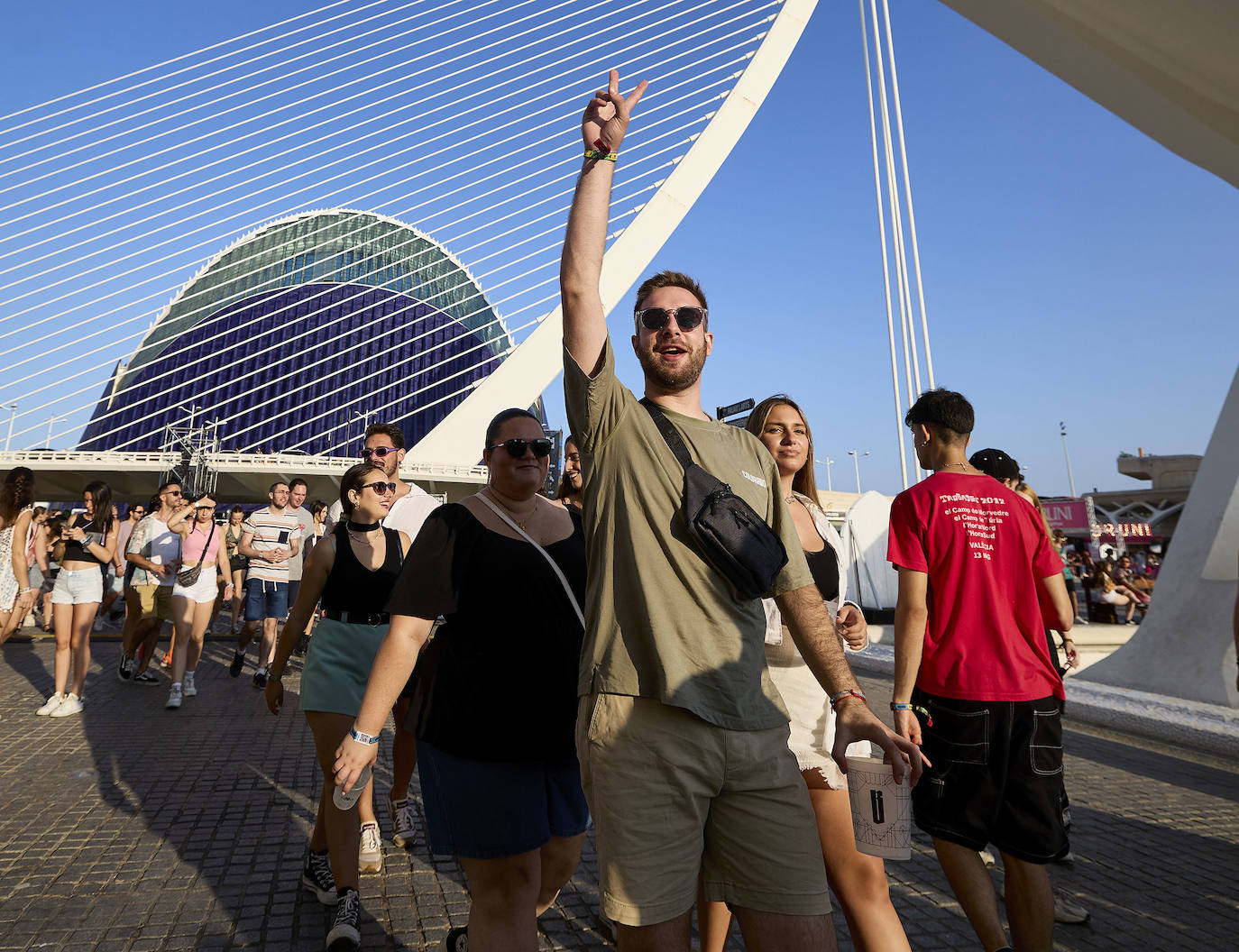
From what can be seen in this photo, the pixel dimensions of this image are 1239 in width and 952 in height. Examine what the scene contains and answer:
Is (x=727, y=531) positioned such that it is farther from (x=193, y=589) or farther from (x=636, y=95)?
(x=193, y=589)

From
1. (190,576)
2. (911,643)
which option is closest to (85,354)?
(190,576)

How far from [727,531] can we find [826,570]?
1024 millimetres

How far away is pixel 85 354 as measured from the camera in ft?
73.3

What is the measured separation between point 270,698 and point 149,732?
9.87ft

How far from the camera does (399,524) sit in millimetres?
3553

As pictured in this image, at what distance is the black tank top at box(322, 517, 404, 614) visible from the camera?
2.84m

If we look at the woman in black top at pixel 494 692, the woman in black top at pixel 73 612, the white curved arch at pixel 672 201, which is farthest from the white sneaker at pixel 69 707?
the white curved arch at pixel 672 201

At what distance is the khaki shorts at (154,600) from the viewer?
6664mm

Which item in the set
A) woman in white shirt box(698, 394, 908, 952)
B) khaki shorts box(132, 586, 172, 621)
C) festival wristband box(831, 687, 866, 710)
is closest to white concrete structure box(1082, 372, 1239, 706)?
woman in white shirt box(698, 394, 908, 952)

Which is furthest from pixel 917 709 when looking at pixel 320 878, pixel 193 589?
pixel 193 589

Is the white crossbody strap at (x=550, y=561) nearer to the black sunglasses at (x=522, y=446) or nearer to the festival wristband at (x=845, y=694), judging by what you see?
the black sunglasses at (x=522, y=446)

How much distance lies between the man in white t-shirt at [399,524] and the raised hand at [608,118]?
1956mm

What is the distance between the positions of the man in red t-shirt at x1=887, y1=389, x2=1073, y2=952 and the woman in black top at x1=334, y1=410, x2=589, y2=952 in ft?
3.17

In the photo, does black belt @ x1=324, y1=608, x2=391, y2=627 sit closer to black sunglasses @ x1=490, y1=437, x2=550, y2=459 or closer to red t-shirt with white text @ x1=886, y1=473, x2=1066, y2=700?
black sunglasses @ x1=490, y1=437, x2=550, y2=459
